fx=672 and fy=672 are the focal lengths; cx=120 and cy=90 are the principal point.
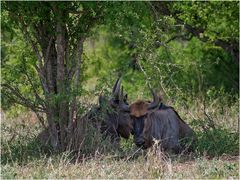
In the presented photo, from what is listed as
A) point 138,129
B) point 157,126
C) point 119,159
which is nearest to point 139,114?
point 138,129

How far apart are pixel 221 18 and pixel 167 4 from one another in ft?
4.09

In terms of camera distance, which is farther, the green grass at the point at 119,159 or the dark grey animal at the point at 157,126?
the dark grey animal at the point at 157,126

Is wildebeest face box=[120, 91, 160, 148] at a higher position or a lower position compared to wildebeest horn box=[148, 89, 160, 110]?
lower

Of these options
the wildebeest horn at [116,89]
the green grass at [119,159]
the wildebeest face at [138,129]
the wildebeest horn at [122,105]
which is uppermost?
the wildebeest horn at [116,89]

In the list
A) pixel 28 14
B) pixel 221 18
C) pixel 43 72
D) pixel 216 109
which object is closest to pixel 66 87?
pixel 43 72

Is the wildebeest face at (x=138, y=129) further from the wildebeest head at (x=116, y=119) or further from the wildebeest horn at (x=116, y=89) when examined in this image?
the wildebeest horn at (x=116, y=89)

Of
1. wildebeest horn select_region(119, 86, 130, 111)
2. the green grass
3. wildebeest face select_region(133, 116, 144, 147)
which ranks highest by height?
wildebeest horn select_region(119, 86, 130, 111)

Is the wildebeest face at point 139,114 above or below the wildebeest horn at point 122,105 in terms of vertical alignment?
below

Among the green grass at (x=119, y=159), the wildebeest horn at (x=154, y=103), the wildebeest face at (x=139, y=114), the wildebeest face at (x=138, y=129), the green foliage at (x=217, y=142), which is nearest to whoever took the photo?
the green grass at (x=119, y=159)

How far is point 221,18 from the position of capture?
15.0 meters

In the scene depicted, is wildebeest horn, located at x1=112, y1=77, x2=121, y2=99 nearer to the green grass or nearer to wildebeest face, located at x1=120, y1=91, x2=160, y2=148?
wildebeest face, located at x1=120, y1=91, x2=160, y2=148

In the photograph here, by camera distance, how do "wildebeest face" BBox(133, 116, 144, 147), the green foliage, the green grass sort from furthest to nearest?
"wildebeest face" BBox(133, 116, 144, 147)
the green foliage
the green grass

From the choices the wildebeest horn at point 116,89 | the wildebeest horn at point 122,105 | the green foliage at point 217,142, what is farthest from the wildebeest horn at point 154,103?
the green foliage at point 217,142

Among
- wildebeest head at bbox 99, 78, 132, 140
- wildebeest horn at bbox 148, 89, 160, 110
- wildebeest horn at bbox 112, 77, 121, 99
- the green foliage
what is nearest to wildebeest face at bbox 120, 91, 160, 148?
wildebeest horn at bbox 148, 89, 160, 110
